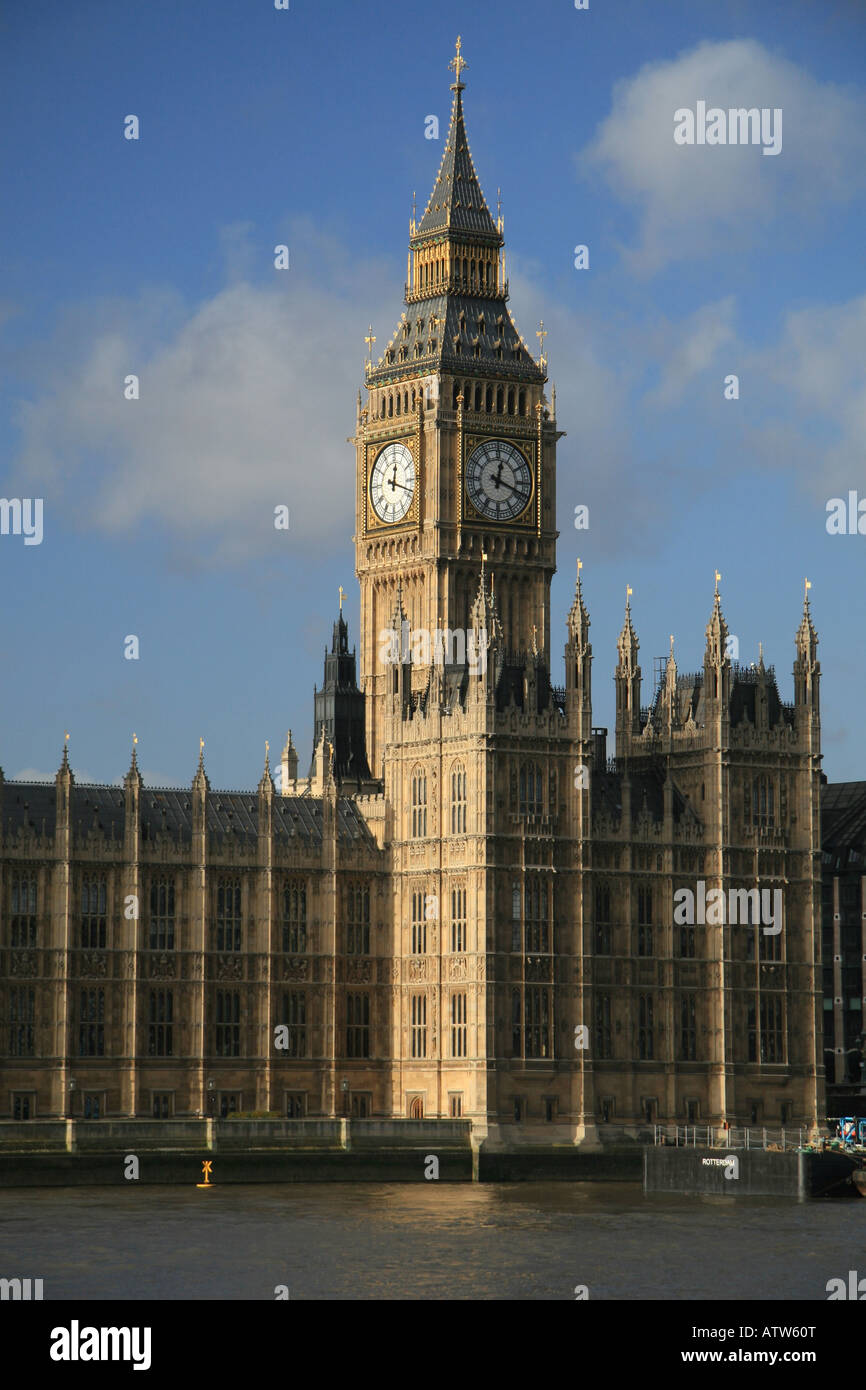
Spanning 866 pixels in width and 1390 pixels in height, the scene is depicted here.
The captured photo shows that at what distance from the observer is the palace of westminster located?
475 feet

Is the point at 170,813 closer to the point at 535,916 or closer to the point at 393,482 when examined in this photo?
the point at 535,916

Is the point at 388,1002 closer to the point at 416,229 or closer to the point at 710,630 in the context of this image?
the point at 710,630

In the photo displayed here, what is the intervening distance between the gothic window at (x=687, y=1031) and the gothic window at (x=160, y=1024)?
83.9 ft

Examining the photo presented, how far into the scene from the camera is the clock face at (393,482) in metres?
170

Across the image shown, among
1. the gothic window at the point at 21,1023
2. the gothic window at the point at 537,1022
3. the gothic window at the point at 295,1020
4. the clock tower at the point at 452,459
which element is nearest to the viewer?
the gothic window at the point at 21,1023

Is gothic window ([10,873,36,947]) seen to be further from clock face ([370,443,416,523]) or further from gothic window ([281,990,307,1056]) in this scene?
clock face ([370,443,416,523])

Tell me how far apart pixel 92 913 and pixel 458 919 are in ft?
57.0

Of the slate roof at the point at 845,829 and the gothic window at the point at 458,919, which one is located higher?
the slate roof at the point at 845,829

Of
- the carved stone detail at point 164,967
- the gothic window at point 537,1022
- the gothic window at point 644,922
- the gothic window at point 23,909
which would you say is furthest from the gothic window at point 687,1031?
the gothic window at point 23,909

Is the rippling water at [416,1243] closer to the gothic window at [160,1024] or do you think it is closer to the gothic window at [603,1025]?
the gothic window at [160,1024]

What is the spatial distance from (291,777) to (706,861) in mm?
26442

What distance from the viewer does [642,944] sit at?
6043 inches
